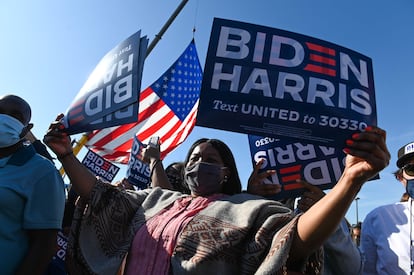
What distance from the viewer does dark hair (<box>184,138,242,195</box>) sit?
7.23ft

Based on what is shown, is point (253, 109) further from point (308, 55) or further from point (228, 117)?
point (308, 55)

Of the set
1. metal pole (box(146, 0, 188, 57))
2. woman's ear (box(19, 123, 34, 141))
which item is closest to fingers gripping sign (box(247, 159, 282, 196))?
woman's ear (box(19, 123, 34, 141))

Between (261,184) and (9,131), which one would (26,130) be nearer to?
(9,131)

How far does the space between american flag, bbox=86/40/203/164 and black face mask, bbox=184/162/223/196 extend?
347cm

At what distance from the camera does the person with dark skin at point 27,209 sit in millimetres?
1804

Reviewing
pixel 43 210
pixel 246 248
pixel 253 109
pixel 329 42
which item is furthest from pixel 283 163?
pixel 43 210

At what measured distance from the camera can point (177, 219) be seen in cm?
181

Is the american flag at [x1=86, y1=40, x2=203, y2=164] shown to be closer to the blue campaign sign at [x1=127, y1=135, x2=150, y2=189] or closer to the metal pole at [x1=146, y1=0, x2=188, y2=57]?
the metal pole at [x1=146, y1=0, x2=188, y2=57]

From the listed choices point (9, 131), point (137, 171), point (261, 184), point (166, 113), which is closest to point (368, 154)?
point (261, 184)


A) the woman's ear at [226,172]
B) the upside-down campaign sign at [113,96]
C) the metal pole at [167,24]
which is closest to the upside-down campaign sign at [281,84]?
the woman's ear at [226,172]

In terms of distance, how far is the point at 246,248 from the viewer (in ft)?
5.24

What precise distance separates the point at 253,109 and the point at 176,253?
0.99 m

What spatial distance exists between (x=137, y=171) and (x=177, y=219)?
271cm

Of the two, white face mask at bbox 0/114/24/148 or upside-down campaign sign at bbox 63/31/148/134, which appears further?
upside-down campaign sign at bbox 63/31/148/134
